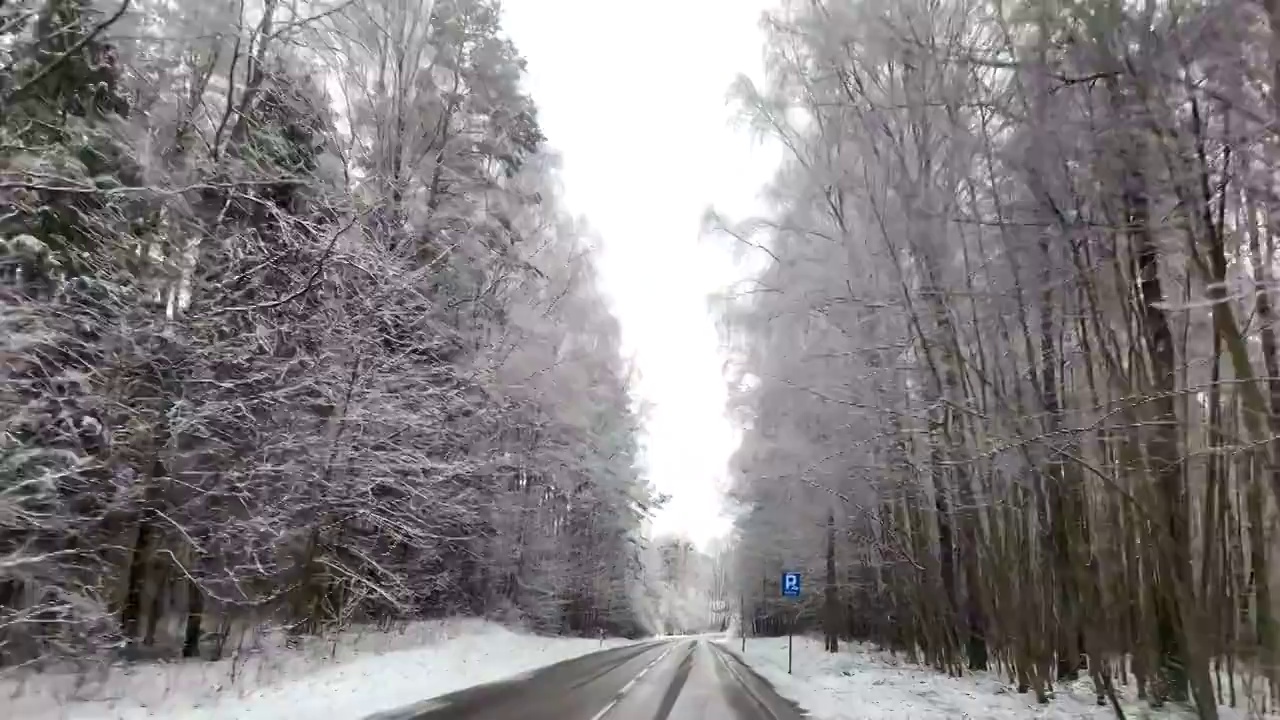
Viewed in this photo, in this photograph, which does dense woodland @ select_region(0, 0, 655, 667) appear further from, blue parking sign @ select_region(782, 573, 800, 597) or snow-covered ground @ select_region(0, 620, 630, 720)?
blue parking sign @ select_region(782, 573, 800, 597)

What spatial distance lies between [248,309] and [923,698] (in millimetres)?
12388

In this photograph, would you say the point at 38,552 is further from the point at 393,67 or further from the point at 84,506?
the point at 393,67

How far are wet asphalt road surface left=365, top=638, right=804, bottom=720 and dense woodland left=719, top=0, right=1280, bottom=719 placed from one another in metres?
4.42

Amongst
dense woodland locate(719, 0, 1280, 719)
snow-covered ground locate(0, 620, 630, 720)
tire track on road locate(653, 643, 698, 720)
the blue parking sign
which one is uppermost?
dense woodland locate(719, 0, 1280, 719)

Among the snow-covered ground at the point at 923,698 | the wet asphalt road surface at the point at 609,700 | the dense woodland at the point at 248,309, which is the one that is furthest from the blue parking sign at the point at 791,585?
the dense woodland at the point at 248,309

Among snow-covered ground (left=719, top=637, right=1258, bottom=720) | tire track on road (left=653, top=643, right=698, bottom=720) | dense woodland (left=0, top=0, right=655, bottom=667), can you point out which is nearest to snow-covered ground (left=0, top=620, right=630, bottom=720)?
dense woodland (left=0, top=0, right=655, bottom=667)

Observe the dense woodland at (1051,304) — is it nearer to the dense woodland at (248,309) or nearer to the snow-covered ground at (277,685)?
the dense woodland at (248,309)

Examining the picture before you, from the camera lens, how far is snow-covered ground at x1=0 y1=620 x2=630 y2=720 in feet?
29.3

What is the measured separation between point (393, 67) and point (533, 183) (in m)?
7.08

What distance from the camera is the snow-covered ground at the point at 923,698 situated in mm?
11430

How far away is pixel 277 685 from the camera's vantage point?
39.8 ft

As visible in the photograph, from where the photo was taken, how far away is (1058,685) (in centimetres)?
1454

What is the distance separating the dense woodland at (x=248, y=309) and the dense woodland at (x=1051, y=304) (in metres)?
6.48

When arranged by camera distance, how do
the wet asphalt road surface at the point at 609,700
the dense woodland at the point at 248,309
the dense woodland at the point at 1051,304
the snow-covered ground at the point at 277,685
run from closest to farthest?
the dense woodland at the point at 1051,304, the dense woodland at the point at 248,309, the snow-covered ground at the point at 277,685, the wet asphalt road surface at the point at 609,700
